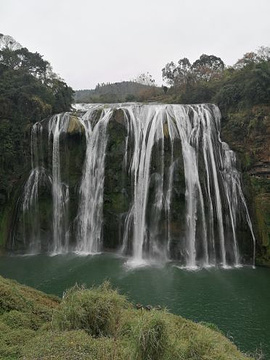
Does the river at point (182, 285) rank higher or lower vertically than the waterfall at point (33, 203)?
lower

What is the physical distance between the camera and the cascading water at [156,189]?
1833 cm

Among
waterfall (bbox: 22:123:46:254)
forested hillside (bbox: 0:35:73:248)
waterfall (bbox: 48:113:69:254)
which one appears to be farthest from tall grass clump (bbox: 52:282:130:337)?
forested hillside (bbox: 0:35:73:248)

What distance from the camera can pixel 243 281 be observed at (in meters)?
14.9

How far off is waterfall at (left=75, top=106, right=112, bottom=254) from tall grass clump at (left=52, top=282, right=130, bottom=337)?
44.3ft

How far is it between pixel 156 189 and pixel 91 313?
533 inches

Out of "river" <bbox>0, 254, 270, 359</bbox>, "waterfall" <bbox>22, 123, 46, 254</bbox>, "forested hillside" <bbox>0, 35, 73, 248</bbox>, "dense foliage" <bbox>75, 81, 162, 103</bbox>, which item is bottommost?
"river" <bbox>0, 254, 270, 359</bbox>

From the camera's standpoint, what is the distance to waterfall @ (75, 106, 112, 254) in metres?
20.1

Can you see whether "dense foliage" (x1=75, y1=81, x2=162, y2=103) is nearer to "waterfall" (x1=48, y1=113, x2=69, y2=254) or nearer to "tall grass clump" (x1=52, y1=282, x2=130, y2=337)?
"waterfall" (x1=48, y1=113, x2=69, y2=254)

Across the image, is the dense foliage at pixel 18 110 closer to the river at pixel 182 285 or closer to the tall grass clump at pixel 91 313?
the river at pixel 182 285

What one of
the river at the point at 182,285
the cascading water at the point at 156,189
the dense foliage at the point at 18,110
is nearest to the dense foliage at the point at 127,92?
the dense foliage at the point at 18,110

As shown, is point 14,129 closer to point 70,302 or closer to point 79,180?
point 79,180

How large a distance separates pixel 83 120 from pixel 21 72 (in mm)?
7880

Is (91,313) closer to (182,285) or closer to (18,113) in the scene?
(182,285)

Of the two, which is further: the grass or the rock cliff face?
the rock cliff face
